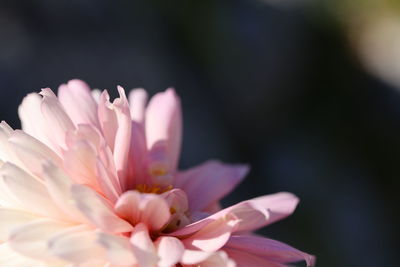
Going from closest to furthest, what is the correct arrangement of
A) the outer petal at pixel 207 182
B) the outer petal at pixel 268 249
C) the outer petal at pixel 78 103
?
the outer petal at pixel 268 249 < the outer petal at pixel 78 103 < the outer petal at pixel 207 182

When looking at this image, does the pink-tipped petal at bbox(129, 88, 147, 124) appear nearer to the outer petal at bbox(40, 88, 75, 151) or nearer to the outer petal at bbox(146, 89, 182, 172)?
the outer petal at bbox(146, 89, 182, 172)

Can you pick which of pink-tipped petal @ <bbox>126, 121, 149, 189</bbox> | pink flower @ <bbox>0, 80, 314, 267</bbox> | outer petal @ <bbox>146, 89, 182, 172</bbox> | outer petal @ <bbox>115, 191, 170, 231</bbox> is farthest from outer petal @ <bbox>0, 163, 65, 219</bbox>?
outer petal @ <bbox>146, 89, 182, 172</bbox>

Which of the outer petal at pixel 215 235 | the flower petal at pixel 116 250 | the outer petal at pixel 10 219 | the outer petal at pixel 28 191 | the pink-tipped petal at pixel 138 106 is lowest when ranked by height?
the outer petal at pixel 215 235

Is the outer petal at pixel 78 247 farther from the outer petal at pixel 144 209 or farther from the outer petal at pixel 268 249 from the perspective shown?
the outer petal at pixel 268 249

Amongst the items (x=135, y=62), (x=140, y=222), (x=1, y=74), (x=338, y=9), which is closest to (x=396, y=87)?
(x=338, y=9)

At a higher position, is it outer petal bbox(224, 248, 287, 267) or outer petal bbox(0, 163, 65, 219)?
outer petal bbox(0, 163, 65, 219)

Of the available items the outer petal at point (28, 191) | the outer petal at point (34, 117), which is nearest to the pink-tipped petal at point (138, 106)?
the outer petal at point (34, 117)
